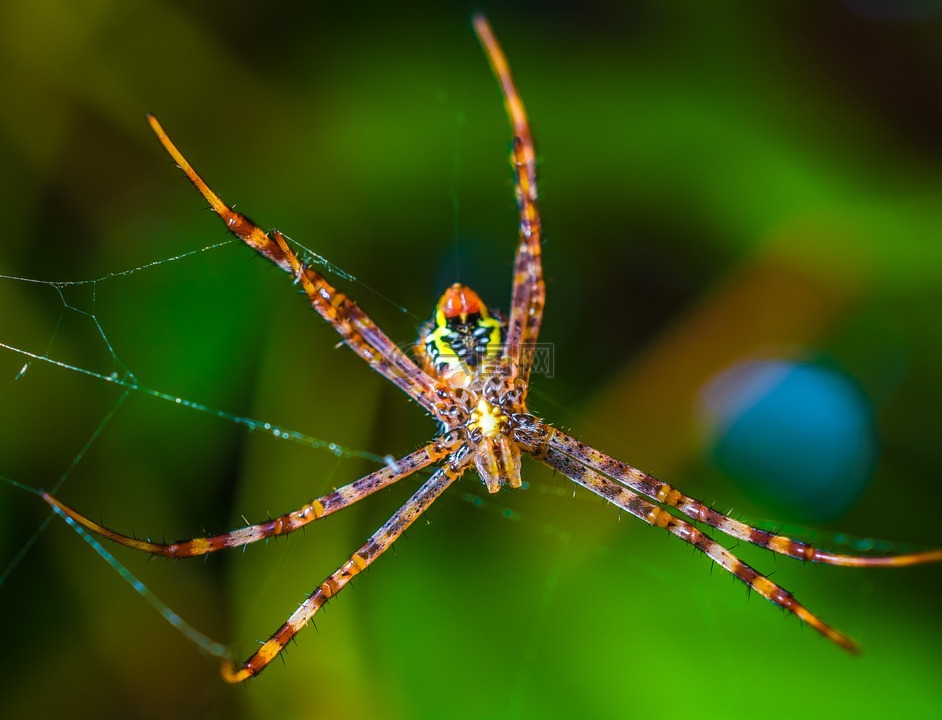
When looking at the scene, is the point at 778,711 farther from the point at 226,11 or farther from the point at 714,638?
the point at 226,11

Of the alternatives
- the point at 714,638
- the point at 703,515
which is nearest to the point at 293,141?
A: the point at 703,515

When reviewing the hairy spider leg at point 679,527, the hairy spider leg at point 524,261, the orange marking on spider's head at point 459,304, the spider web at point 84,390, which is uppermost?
the hairy spider leg at point 524,261

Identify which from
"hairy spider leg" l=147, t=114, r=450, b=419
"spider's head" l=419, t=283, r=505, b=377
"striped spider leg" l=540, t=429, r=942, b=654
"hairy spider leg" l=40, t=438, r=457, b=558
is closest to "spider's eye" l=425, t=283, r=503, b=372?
"spider's head" l=419, t=283, r=505, b=377

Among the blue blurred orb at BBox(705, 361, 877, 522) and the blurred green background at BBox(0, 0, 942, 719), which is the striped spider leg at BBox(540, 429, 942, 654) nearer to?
the blurred green background at BBox(0, 0, 942, 719)

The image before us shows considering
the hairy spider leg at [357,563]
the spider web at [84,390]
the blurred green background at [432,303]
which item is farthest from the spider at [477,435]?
the blurred green background at [432,303]

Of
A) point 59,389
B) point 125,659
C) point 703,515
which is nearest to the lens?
point 703,515

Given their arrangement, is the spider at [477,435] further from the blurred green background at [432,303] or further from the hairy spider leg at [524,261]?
the blurred green background at [432,303]
